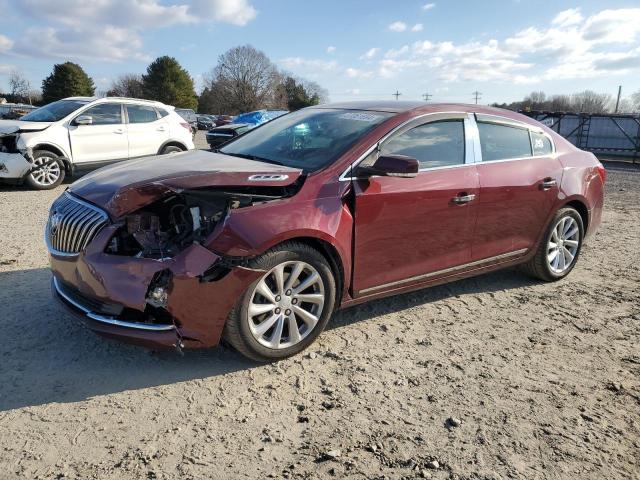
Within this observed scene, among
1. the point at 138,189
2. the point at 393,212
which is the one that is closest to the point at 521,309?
the point at 393,212

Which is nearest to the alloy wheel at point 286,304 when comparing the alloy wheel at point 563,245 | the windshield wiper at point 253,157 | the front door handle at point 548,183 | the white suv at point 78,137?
the windshield wiper at point 253,157

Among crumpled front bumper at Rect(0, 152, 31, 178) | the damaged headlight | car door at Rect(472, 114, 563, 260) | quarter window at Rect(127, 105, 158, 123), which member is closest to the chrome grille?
the damaged headlight

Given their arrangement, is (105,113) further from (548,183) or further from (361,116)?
(548,183)

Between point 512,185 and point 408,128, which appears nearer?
point 408,128

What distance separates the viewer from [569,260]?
5.37 m

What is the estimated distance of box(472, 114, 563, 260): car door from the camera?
4.42m

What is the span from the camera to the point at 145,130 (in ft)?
35.7

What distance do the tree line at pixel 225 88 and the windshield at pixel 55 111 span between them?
5978cm

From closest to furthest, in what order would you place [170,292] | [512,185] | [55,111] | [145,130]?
1. [170,292]
2. [512,185]
3. [55,111]
4. [145,130]

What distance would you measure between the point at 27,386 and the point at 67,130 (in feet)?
26.0

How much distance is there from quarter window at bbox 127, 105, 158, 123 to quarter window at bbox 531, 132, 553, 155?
837 cm

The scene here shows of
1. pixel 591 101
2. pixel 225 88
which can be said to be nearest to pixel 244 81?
pixel 225 88

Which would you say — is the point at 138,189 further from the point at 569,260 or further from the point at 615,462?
the point at 569,260

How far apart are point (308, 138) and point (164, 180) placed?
137 centimetres
